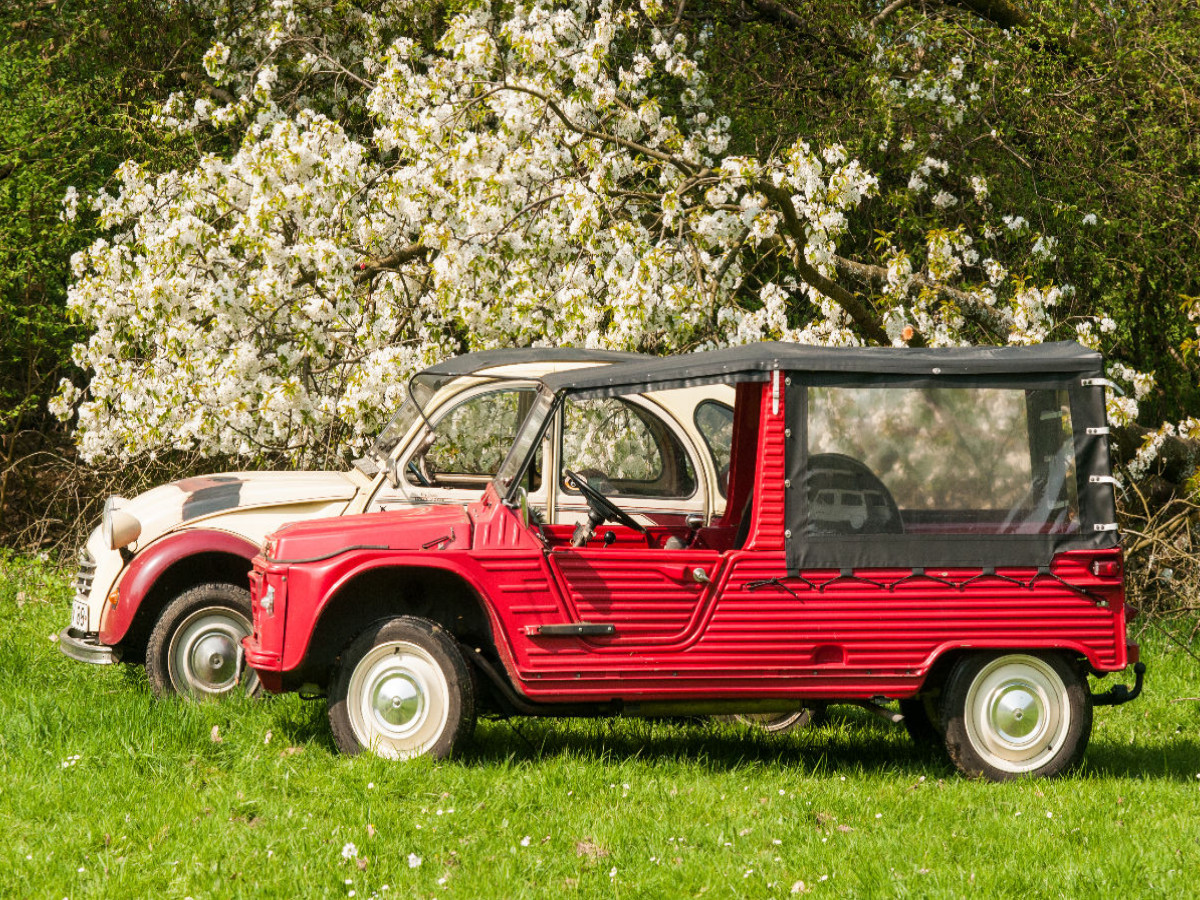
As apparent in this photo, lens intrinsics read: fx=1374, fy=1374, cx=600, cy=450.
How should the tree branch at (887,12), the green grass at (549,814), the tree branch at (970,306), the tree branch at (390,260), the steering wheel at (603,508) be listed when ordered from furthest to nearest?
1. the tree branch at (887,12)
2. the tree branch at (390,260)
3. the tree branch at (970,306)
4. the steering wheel at (603,508)
5. the green grass at (549,814)

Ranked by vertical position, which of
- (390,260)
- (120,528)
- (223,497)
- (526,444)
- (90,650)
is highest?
(390,260)

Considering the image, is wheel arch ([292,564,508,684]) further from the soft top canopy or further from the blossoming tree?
the blossoming tree

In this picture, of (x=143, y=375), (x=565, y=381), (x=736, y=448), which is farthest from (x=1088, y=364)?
(x=143, y=375)

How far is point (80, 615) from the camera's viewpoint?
811cm

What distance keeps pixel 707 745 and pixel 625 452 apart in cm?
198

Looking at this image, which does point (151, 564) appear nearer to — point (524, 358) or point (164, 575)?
point (164, 575)

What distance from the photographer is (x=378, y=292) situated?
11.0 metres

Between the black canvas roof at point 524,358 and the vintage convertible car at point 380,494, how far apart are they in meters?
0.01

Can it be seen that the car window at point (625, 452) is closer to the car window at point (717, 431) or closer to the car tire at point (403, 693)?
the car window at point (717, 431)

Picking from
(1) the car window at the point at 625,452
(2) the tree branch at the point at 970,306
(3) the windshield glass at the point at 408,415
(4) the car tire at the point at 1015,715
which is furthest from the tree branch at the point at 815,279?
(4) the car tire at the point at 1015,715

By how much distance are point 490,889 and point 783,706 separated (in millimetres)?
2133

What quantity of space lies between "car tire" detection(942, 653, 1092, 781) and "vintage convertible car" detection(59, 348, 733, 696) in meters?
2.05

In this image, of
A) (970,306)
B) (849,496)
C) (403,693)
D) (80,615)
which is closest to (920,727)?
(849,496)

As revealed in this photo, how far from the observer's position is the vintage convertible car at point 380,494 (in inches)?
309
